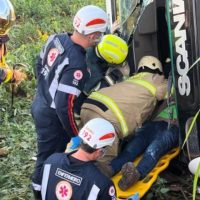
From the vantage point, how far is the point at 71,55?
412 cm

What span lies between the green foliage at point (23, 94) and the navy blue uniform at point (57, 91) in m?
0.75

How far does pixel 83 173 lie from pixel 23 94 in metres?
4.16

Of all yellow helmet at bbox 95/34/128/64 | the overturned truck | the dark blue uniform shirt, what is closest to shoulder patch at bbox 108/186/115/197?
the overturned truck

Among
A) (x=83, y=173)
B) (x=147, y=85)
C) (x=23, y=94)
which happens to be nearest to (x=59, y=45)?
(x=147, y=85)

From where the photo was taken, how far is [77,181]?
11.2 ft

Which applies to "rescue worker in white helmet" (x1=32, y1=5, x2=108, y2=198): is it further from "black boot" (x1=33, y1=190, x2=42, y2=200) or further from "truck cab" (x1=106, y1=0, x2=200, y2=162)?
"truck cab" (x1=106, y1=0, x2=200, y2=162)

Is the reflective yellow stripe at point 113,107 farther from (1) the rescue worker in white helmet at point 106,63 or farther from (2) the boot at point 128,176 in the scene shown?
(2) the boot at point 128,176

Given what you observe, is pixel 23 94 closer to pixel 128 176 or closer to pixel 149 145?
pixel 149 145

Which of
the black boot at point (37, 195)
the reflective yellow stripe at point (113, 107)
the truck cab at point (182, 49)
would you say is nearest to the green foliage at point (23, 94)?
the black boot at point (37, 195)

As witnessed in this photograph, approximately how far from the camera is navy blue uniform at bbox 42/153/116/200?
11.1ft

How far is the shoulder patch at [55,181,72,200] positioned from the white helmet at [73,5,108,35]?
4.09 feet

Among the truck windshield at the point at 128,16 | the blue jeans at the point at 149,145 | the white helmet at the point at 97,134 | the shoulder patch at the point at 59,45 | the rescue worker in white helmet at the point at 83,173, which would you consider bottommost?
the blue jeans at the point at 149,145

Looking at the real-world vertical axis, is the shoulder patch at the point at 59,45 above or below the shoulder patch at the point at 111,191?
above

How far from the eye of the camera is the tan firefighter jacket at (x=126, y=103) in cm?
450
